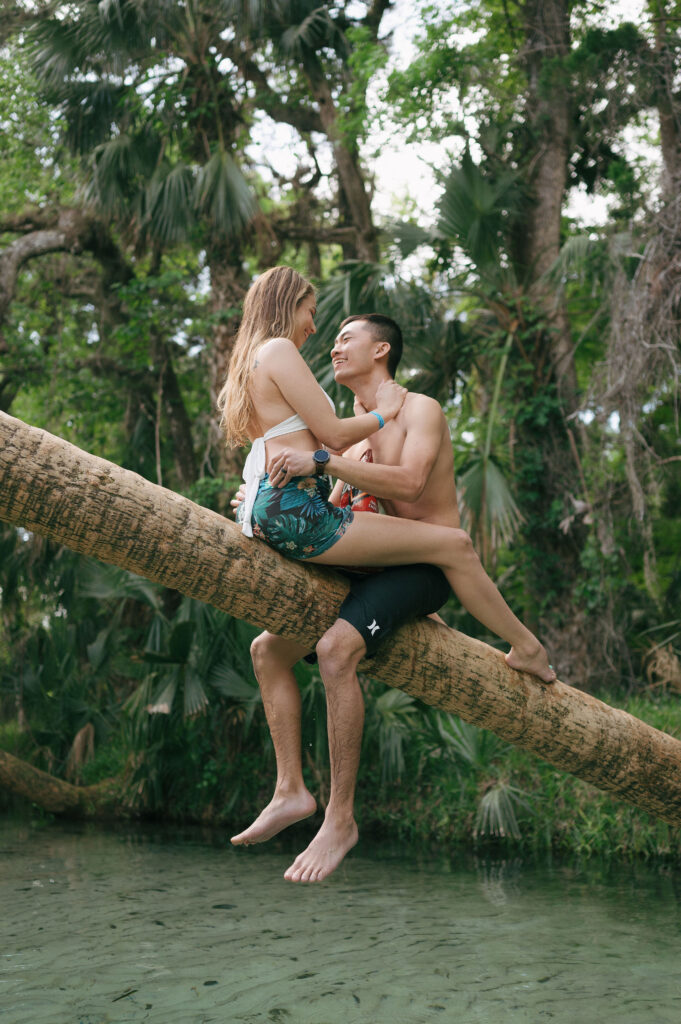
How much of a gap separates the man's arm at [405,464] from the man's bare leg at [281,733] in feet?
2.58

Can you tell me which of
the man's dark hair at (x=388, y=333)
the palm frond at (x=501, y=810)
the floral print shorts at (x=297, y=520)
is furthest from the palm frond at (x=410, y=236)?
the floral print shorts at (x=297, y=520)

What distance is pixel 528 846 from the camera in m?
11.0

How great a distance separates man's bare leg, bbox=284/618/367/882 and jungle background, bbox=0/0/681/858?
6.48m

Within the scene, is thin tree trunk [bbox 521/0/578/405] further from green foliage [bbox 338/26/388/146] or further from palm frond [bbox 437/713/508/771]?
palm frond [bbox 437/713/508/771]

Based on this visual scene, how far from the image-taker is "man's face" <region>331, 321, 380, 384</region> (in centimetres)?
454

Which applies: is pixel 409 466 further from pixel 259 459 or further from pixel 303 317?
pixel 303 317

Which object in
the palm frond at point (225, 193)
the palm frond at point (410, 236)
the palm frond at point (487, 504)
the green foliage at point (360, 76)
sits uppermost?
the green foliage at point (360, 76)

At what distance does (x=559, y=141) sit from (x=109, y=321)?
8.04 metres

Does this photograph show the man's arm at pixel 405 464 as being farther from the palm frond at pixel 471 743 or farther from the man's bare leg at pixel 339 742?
the palm frond at pixel 471 743

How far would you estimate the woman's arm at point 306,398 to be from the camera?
3.93m

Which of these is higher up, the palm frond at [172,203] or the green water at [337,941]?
the palm frond at [172,203]

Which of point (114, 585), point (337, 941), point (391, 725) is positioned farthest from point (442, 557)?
point (114, 585)

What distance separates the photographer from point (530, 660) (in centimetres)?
435

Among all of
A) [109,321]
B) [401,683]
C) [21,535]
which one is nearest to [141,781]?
[21,535]
